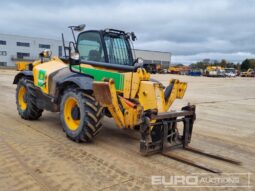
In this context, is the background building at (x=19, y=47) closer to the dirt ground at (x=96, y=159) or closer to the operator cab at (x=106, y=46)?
the operator cab at (x=106, y=46)

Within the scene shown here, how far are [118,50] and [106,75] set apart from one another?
98cm

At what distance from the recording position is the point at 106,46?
6.21 m

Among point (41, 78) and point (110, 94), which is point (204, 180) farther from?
point (41, 78)

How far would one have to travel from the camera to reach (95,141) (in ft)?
19.7

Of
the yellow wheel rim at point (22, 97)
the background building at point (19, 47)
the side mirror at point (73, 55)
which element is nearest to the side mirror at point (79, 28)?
the side mirror at point (73, 55)

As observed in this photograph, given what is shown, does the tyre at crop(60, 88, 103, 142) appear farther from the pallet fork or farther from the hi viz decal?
the hi viz decal

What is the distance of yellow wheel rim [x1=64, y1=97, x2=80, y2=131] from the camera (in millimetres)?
6008

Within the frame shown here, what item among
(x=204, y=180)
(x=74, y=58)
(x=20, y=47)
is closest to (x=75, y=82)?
(x=74, y=58)

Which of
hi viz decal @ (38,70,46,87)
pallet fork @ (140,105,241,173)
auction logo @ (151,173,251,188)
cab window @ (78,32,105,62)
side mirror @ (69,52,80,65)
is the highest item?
cab window @ (78,32,105,62)

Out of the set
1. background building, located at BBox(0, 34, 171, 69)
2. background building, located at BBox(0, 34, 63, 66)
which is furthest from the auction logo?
background building, located at BBox(0, 34, 63, 66)

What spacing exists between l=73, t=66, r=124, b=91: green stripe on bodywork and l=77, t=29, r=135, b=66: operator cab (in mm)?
308

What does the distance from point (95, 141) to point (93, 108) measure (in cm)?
92

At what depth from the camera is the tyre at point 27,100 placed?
7566 millimetres

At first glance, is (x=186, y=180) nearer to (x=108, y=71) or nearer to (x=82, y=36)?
(x=108, y=71)
